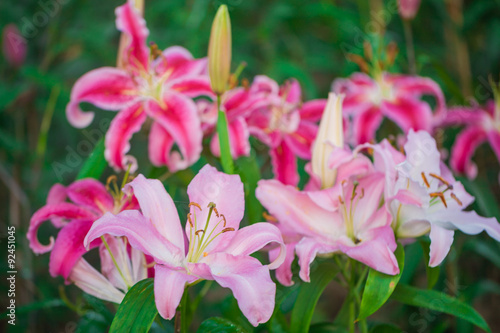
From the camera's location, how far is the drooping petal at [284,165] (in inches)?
22.3

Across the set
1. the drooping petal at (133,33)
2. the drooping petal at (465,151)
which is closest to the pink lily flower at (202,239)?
the drooping petal at (133,33)

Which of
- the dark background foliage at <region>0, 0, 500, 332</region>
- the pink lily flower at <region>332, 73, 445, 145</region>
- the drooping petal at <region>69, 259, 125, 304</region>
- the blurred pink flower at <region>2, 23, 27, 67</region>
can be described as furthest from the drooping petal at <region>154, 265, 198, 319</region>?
the blurred pink flower at <region>2, 23, 27, 67</region>

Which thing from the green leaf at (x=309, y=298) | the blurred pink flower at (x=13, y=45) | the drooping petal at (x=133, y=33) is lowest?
the green leaf at (x=309, y=298)

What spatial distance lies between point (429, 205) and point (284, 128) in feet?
0.63

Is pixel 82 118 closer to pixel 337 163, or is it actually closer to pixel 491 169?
pixel 337 163

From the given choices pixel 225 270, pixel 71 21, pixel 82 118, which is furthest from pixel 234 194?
pixel 71 21

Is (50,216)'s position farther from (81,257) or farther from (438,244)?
(438,244)

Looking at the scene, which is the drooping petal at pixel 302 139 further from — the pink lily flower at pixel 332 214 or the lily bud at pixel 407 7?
the lily bud at pixel 407 7

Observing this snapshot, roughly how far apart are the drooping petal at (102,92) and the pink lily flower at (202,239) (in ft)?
0.54

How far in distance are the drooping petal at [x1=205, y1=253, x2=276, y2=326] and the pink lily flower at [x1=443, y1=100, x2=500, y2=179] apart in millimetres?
416

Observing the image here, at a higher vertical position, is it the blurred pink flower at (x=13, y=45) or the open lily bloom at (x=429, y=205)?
the blurred pink flower at (x=13, y=45)

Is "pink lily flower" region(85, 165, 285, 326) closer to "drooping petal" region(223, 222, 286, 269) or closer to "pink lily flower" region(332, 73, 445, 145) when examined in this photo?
"drooping petal" region(223, 222, 286, 269)

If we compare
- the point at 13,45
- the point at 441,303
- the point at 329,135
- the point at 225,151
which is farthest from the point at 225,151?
the point at 13,45

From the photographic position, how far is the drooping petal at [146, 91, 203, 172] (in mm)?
522
